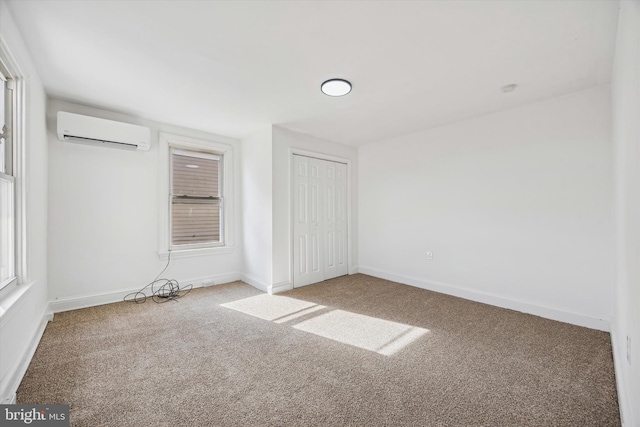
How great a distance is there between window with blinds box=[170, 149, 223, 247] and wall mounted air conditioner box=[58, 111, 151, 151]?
57cm

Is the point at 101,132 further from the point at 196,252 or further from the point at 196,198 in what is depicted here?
the point at 196,252

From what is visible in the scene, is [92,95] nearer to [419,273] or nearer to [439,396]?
[439,396]

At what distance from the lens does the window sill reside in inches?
152

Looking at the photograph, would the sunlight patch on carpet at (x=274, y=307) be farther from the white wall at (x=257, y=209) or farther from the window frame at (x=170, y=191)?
the window frame at (x=170, y=191)

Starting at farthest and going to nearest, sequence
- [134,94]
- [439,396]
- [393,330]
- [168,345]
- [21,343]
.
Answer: [134,94], [393,330], [168,345], [21,343], [439,396]

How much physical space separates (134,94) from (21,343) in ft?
7.97

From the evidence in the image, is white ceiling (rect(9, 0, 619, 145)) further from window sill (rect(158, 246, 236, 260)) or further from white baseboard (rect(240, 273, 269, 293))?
white baseboard (rect(240, 273, 269, 293))

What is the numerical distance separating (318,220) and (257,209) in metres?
1.00

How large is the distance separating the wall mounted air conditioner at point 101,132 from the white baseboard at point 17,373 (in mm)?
2029

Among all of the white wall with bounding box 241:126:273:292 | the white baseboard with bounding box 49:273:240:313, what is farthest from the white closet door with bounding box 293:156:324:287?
the white baseboard with bounding box 49:273:240:313

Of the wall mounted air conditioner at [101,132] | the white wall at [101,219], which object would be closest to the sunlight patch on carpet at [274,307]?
the white wall at [101,219]

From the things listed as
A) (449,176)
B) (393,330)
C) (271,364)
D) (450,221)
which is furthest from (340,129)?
(271,364)

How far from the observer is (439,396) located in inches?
68.3

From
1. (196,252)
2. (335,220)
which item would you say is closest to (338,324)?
(335,220)
